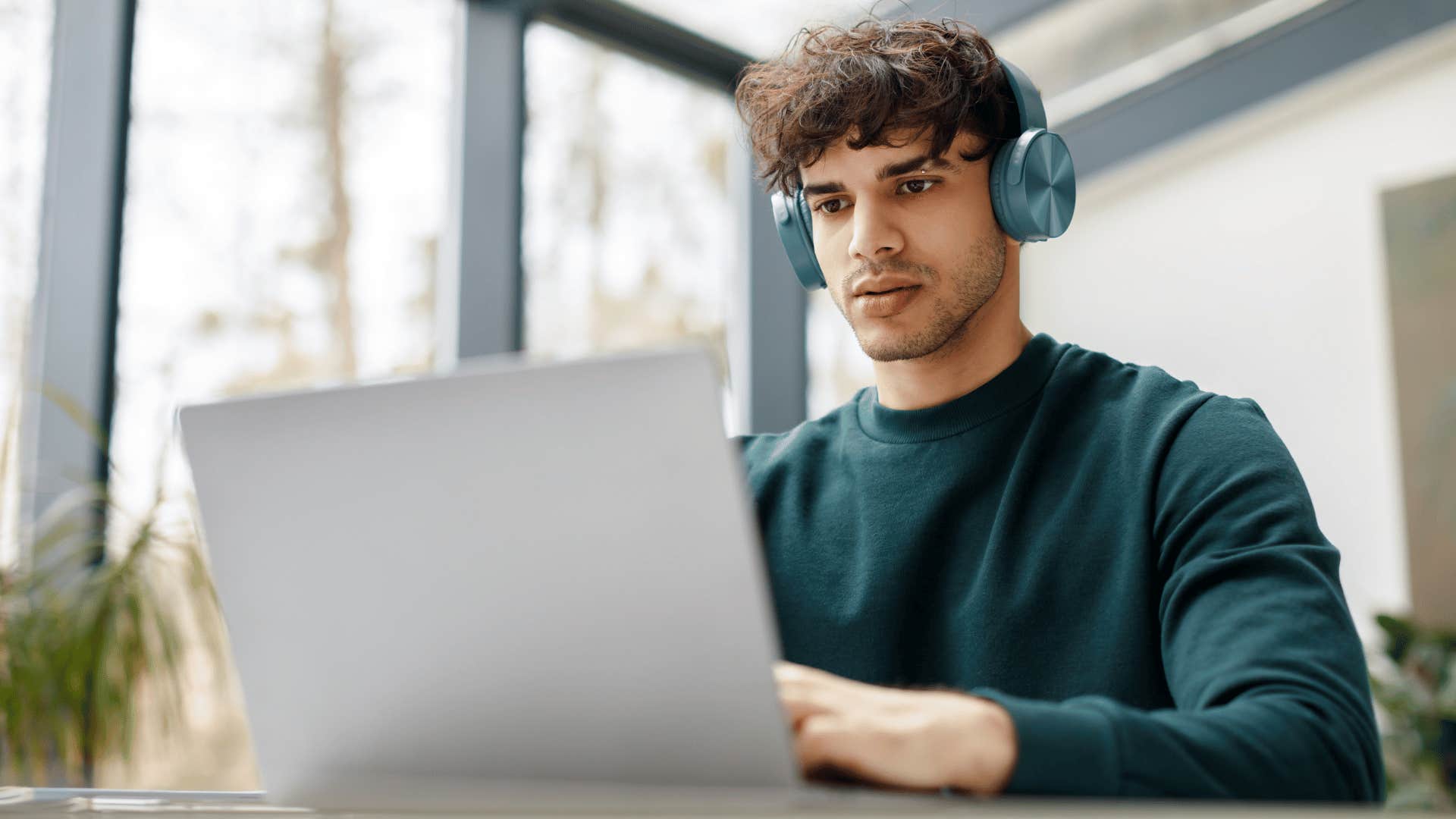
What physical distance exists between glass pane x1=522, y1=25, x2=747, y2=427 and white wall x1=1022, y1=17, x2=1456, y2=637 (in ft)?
4.04

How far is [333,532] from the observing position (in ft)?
2.24

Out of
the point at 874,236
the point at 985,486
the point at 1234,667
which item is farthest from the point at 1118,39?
the point at 1234,667

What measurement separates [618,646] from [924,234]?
2.85 ft

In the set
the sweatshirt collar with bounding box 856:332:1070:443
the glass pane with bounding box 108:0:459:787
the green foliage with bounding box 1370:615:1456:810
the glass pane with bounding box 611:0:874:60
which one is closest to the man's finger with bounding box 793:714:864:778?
the sweatshirt collar with bounding box 856:332:1070:443

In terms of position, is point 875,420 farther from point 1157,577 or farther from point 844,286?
point 1157,577

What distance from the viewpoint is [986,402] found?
1.38 meters

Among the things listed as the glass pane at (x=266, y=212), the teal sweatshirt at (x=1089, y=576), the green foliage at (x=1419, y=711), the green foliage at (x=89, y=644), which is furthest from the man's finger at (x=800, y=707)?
the green foliage at (x=1419, y=711)

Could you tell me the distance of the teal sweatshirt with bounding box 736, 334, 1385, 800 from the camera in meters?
0.72

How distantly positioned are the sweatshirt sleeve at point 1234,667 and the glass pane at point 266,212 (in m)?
1.84

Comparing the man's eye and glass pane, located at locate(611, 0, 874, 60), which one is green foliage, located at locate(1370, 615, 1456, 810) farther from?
glass pane, located at locate(611, 0, 874, 60)

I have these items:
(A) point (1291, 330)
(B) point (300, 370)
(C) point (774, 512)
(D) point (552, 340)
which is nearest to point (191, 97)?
(B) point (300, 370)

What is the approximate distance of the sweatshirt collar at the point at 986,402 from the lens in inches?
53.9

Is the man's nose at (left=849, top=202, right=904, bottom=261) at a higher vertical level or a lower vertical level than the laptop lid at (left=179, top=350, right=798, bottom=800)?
higher

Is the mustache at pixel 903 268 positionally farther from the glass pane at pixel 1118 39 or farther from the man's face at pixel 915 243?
the glass pane at pixel 1118 39
